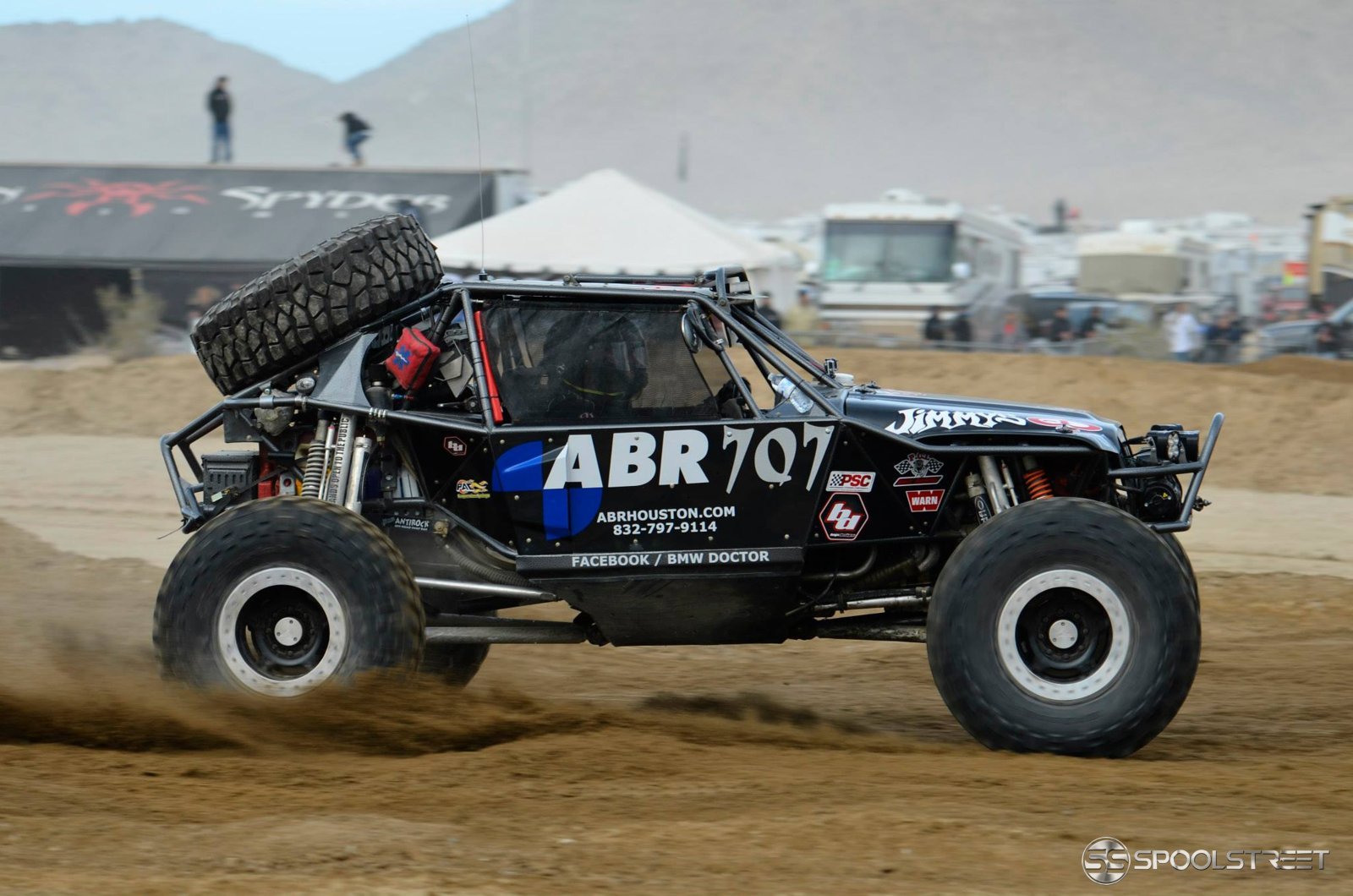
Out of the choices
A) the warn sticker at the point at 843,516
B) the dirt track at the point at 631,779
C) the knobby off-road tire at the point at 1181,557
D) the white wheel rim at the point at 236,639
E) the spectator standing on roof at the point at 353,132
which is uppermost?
the spectator standing on roof at the point at 353,132

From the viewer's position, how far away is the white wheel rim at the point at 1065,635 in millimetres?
5500

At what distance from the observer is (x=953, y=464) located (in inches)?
233

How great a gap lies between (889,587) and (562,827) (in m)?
2.17

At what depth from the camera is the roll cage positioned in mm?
5852

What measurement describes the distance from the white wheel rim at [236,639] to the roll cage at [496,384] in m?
0.63

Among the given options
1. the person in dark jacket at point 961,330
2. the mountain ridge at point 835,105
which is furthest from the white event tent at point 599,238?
the mountain ridge at point 835,105

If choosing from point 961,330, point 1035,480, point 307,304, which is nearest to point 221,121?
point 961,330

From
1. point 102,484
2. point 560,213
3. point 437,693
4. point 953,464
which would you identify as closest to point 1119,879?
point 953,464

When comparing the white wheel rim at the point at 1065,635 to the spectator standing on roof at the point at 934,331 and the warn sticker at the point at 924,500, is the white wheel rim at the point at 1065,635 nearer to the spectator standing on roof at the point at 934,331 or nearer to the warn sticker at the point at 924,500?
the warn sticker at the point at 924,500

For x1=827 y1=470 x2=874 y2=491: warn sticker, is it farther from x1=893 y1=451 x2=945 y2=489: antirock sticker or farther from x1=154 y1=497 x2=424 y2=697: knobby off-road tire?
x1=154 y1=497 x2=424 y2=697: knobby off-road tire

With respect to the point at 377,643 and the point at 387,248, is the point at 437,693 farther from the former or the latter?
the point at 387,248

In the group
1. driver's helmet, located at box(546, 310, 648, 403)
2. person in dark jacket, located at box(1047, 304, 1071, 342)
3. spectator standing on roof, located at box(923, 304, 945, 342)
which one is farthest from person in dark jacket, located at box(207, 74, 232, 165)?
driver's helmet, located at box(546, 310, 648, 403)

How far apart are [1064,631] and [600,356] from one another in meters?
2.13

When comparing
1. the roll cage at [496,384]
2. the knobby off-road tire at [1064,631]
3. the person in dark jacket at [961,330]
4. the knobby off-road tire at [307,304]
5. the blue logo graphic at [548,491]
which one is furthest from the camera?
the person in dark jacket at [961,330]
